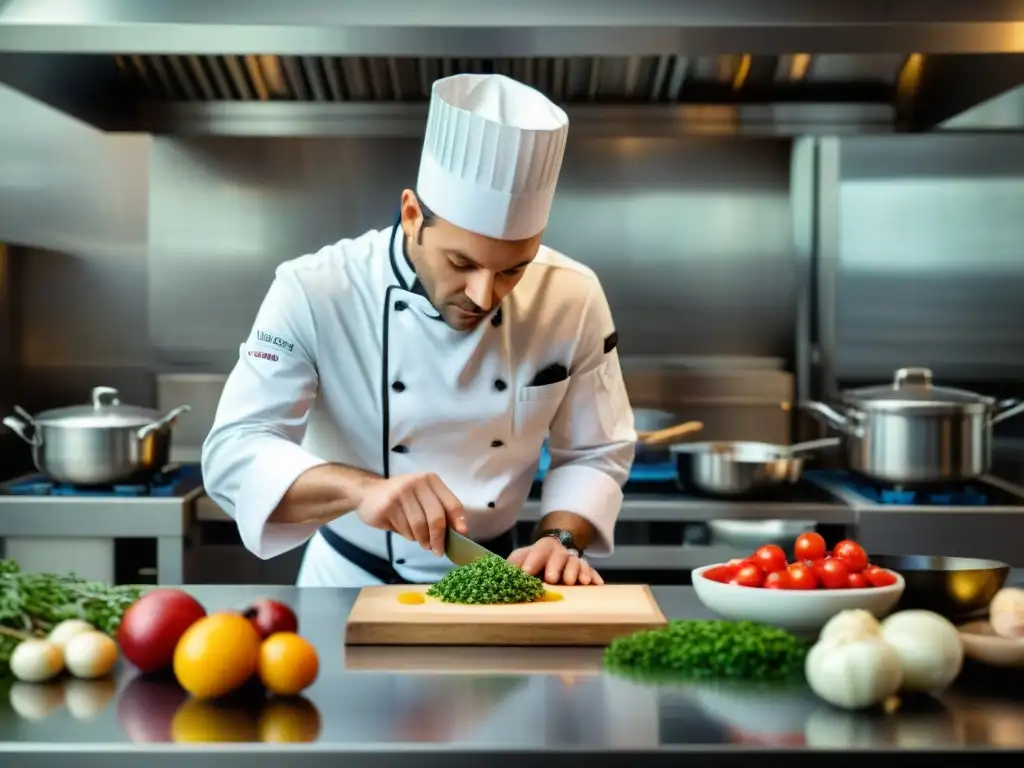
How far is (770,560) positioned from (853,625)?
0.93 feet

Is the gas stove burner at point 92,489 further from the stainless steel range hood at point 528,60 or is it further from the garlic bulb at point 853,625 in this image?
the garlic bulb at point 853,625

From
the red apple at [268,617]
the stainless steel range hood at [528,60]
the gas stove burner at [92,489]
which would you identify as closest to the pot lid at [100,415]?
the gas stove burner at [92,489]

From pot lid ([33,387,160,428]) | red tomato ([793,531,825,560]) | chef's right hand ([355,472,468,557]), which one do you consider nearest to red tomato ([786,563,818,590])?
red tomato ([793,531,825,560])

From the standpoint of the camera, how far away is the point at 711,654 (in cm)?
153

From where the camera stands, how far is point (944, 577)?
69.4 inches

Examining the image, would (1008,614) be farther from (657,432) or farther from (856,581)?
(657,432)

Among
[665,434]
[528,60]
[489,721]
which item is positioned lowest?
[489,721]

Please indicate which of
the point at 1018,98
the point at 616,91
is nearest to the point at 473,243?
the point at 616,91

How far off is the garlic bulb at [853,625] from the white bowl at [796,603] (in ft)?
0.37

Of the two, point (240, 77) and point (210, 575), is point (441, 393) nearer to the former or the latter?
point (210, 575)

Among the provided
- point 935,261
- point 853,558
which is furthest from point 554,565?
point 935,261

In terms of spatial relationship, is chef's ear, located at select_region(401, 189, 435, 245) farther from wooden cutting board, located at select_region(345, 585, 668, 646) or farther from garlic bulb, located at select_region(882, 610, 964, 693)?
garlic bulb, located at select_region(882, 610, 964, 693)

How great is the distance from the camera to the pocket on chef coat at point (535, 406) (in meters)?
2.37

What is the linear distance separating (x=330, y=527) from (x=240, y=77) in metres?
1.95
